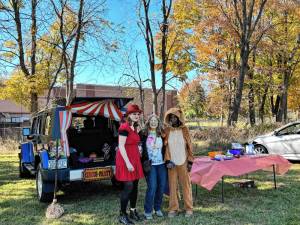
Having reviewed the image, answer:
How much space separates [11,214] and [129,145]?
2754 millimetres

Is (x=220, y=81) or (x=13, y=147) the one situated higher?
(x=220, y=81)

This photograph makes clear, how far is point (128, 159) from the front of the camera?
218 inches

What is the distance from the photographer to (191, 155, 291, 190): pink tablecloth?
6.44 metres

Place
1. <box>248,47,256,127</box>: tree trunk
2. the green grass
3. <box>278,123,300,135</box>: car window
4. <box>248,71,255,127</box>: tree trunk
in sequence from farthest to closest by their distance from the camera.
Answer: <box>248,71,255,127</box>: tree trunk → <box>248,47,256,127</box>: tree trunk → <box>278,123,300,135</box>: car window → the green grass

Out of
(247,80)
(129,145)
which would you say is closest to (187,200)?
(129,145)

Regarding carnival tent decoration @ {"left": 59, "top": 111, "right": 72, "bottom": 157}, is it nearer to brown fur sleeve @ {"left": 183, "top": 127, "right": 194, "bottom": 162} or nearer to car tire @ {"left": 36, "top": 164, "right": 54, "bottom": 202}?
car tire @ {"left": 36, "top": 164, "right": 54, "bottom": 202}

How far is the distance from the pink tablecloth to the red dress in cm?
134

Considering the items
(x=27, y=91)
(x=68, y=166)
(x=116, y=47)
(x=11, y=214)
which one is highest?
(x=116, y=47)

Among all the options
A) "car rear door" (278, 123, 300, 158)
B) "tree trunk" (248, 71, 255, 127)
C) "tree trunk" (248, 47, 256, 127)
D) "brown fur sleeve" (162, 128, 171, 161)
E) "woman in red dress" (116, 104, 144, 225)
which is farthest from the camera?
"tree trunk" (248, 71, 255, 127)

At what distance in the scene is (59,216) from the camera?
20.3 ft

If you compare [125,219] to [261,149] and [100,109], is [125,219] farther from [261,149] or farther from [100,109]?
[261,149]

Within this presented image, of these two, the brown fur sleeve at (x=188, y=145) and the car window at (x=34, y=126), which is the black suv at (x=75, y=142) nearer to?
the car window at (x=34, y=126)

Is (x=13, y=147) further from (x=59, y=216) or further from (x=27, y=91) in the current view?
(x=59, y=216)

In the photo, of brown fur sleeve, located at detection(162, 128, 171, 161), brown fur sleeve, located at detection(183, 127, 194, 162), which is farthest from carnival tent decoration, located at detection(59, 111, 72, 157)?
brown fur sleeve, located at detection(183, 127, 194, 162)
